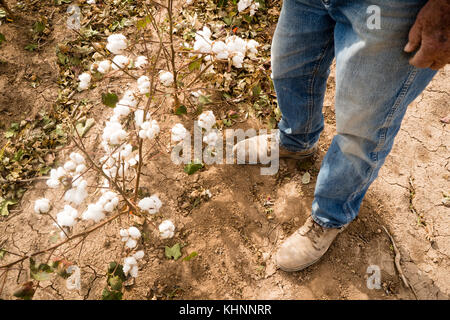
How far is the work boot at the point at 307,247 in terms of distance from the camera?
1711mm

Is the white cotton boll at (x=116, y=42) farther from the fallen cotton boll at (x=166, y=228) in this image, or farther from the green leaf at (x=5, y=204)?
the green leaf at (x=5, y=204)

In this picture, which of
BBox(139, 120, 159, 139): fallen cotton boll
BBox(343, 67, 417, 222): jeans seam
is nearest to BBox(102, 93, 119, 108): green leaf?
BBox(139, 120, 159, 139): fallen cotton boll

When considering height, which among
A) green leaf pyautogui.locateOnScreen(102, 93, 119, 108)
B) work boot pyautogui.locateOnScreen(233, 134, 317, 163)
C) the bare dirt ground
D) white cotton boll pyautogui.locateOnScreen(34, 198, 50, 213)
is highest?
green leaf pyautogui.locateOnScreen(102, 93, 119, 108)

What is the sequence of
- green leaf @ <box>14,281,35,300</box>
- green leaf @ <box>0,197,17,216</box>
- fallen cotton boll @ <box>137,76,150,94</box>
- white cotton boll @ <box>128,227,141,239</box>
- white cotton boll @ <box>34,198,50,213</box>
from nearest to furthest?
green leaf @ <box>14,281,35,300</box> < white cotton boll @ <box>34,198,50,213</box> < white cotton boll @ <box>128,227,141,239</box> < fallen cotton boll @ <box>137,76,150,94</box> < green leaf @ <box>0,197,17,216</box>

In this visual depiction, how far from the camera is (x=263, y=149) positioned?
2041 mm

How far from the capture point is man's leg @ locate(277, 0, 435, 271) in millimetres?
929

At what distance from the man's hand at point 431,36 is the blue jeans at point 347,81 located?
5 cm

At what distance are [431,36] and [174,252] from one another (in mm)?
1602

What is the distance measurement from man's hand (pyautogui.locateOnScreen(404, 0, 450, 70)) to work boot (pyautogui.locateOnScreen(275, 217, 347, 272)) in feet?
3.53

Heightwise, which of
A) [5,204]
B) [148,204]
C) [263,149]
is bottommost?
[5,204]

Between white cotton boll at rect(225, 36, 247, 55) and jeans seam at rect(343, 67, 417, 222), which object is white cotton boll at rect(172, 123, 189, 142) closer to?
white cotton boll at rect(225, 36, 247, 55)

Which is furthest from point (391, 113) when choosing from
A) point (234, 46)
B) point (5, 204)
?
point (5, 204)

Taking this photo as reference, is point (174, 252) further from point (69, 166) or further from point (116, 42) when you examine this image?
point (116, 42)
